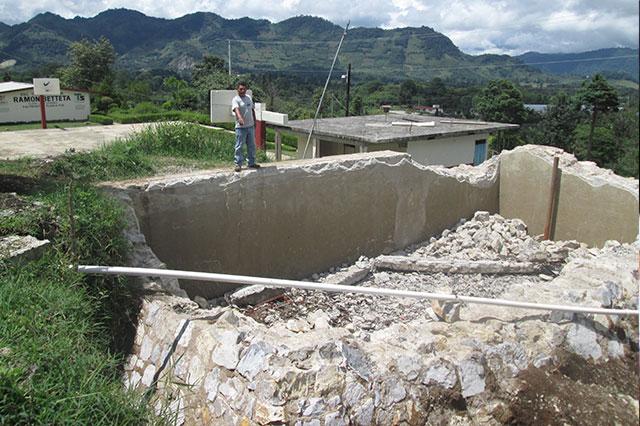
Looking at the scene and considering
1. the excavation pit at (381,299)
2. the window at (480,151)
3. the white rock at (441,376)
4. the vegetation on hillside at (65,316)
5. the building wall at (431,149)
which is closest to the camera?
the vegetation on hillside at (65,316)

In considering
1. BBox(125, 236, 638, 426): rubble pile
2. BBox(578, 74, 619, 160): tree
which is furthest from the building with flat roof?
BBox(125, 236, 638, 426): rubble pile

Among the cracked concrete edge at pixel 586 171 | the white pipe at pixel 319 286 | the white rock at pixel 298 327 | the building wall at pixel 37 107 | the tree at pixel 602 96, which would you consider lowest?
the white rock at pixel 298 327

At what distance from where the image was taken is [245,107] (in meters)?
7.69

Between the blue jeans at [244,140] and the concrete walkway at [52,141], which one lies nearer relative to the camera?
the blue jeans at [244,140]

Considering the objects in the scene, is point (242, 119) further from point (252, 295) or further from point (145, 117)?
point (145, 117)

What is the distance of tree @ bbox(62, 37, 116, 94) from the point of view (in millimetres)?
33344

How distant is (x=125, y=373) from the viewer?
450 cm

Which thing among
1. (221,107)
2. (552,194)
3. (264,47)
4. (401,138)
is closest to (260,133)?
(221,107)

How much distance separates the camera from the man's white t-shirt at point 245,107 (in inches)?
301

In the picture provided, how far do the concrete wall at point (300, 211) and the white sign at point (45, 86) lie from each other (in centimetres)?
996

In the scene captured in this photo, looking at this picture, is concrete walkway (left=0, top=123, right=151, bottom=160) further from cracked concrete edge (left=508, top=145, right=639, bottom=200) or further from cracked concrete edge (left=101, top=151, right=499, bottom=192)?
cracked concrete edge (left=508, top=145, right=639, bottom=200)

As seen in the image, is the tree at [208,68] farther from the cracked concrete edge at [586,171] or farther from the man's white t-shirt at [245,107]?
the man's white t-shirt at [245,107]

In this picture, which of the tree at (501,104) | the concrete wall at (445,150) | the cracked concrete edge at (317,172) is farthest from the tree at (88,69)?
the cracked concrete edge at (317,172)

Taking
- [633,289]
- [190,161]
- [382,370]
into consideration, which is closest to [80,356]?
[382,370]
